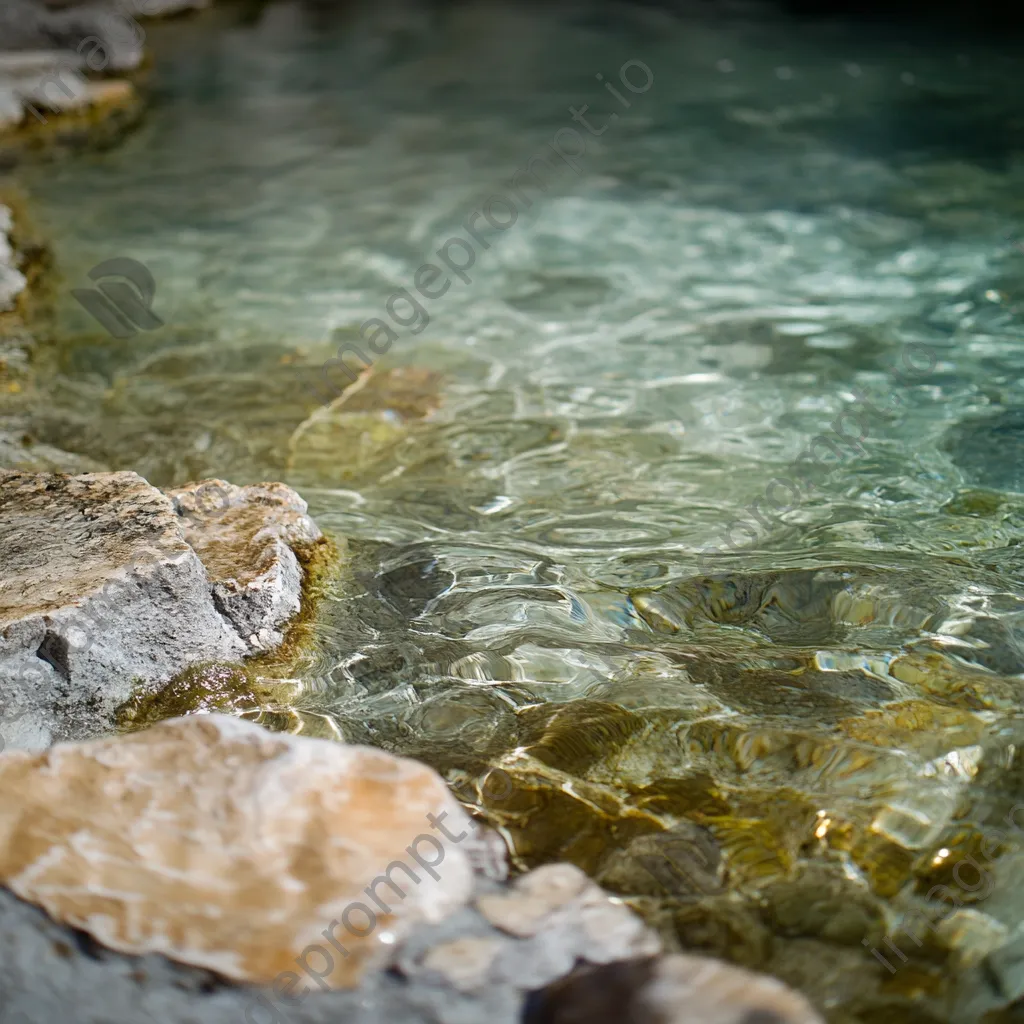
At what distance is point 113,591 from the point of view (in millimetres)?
2754

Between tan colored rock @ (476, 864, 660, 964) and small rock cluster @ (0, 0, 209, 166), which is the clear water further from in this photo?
small rock cluster @ (0, 0, 209, 166)

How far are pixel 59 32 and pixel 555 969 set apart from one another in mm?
11887

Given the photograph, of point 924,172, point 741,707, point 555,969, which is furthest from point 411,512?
point 924,172

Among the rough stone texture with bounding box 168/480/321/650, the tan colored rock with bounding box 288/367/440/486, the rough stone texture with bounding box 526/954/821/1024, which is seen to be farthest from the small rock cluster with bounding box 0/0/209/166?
the rough stone texture with bounding box 526/954/821/1024

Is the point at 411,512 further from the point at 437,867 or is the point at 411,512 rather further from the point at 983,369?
the point at 983,369

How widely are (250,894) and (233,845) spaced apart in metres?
0.12

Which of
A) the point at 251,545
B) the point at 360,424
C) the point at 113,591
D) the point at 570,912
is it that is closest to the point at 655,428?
the point at 360,424

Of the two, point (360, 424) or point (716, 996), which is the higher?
point (716, 996)

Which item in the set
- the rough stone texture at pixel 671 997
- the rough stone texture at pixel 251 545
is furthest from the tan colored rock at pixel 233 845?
the rough stone texture at pixel 251 545

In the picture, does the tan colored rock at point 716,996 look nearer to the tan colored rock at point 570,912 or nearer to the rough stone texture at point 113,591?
the tan colored rock at point 570,912

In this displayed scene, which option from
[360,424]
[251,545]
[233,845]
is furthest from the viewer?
[360,424]

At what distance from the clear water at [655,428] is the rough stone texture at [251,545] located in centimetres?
17

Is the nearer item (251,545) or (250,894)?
(250,894)

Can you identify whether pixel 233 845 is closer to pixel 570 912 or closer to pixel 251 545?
pixel 570 912
